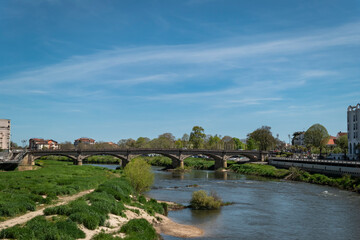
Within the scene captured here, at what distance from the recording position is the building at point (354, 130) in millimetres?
111875

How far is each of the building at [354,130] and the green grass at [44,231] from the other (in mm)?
106063

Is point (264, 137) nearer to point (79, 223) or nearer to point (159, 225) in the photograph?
point (159, 225)

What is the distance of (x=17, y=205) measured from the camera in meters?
28.3

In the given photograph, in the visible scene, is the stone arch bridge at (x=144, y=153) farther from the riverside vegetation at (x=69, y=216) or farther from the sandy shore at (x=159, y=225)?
the sandy shore at (x=159, y=225)

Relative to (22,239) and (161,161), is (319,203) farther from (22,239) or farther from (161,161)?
(161,161)

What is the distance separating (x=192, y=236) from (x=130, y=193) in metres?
15.4

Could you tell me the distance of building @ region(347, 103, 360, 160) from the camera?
111875 millimetres

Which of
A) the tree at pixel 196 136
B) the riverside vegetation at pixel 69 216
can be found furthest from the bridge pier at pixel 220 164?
the riverside vegetation at pixel 69 216

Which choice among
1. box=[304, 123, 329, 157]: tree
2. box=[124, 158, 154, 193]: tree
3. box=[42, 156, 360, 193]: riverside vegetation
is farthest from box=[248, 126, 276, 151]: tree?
box=[124, 158, 154, 193]: tree

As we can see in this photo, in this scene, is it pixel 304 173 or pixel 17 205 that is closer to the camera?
pixel 17 205

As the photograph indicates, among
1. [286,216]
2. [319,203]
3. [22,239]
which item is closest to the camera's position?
[22,239]

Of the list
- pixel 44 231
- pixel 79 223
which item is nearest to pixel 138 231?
pixel 79 223

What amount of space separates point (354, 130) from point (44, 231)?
11385cm

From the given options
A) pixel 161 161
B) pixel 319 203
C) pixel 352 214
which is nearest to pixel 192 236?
pixel 352 214
